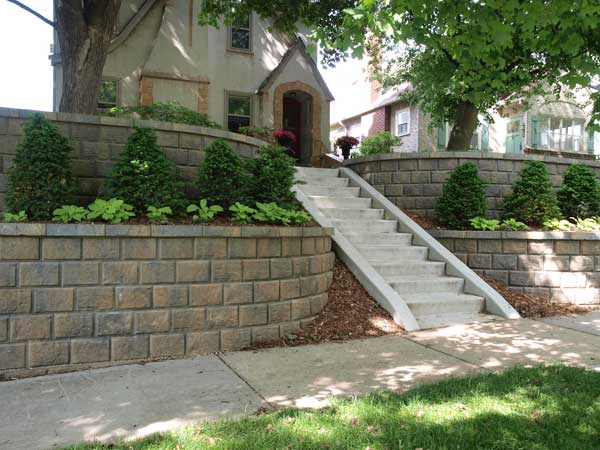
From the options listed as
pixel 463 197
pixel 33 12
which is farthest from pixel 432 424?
pixel 33 12

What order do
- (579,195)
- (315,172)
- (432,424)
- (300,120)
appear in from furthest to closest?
(300,120) < (315,172) < (579,195) < (432,424)

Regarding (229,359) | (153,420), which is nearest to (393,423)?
(153,420)

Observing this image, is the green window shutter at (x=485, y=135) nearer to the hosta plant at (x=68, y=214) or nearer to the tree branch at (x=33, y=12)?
the tree branch at (x=33, y=12)

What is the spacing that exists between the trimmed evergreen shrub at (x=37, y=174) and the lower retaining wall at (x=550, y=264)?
621cm

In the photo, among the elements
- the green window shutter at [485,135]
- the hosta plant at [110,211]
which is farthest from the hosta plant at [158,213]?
the green window shutter at [485,135]

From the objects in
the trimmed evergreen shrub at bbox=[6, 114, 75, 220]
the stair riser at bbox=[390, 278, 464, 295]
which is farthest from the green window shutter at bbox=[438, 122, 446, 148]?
the trimmed evergreen shrub at bbox=[6, 114, 75, 220]

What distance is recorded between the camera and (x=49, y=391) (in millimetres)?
3994

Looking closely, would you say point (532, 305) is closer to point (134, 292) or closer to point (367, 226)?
point (367, 226)

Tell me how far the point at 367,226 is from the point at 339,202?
32.9 inches

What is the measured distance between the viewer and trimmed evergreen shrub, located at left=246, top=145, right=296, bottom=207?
626 centimetres

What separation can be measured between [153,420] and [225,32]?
12.9 metres

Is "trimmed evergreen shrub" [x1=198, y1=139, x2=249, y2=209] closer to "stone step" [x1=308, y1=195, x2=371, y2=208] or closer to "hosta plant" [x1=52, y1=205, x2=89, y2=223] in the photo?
"hosta plant" [x1=52, y1=205, x2=89, y2=223]

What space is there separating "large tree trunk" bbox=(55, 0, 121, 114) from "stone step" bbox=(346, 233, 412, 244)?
4310 millimetres

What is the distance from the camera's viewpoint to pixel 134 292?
480cm
